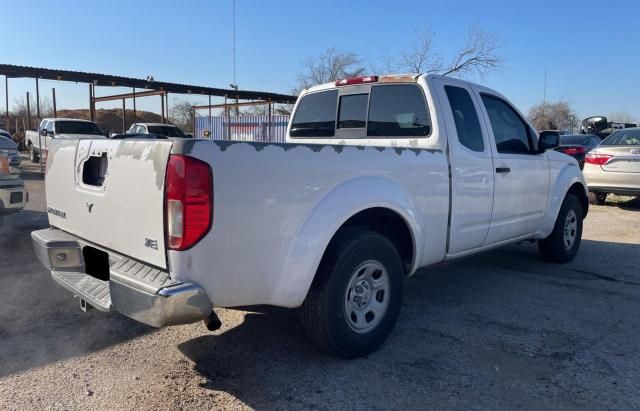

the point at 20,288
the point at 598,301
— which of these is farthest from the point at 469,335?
the point at 20,288

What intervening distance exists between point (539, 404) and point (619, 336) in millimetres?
1461

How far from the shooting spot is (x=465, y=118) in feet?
14.4

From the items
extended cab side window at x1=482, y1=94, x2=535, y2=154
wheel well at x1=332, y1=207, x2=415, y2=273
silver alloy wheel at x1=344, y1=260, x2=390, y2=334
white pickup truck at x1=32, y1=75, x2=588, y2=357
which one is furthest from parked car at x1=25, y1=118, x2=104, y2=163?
silver alloy wheel at x1=344, y1=260, x2=390, y2=334

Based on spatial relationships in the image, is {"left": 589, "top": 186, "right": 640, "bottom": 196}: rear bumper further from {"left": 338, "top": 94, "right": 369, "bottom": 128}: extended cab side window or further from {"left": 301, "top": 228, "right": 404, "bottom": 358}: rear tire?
{"left": 301, "top": 228, "right": 404, "bottom": 358}: rear tire

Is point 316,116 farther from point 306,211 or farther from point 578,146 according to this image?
point 578,146

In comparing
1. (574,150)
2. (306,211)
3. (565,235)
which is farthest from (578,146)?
(306,211)

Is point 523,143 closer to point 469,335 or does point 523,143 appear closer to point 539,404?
point 469,335

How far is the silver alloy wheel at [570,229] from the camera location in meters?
5.99

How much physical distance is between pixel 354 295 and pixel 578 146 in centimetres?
1295

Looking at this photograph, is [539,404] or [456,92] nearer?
[539,404]

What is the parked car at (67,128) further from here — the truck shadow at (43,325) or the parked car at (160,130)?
the truck shadow at (43,325)

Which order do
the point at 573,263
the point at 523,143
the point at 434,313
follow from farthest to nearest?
the point at 573,263, the point at 523,143, the point at 434,313

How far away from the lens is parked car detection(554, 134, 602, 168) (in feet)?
44.7

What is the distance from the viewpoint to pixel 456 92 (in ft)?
14.4
